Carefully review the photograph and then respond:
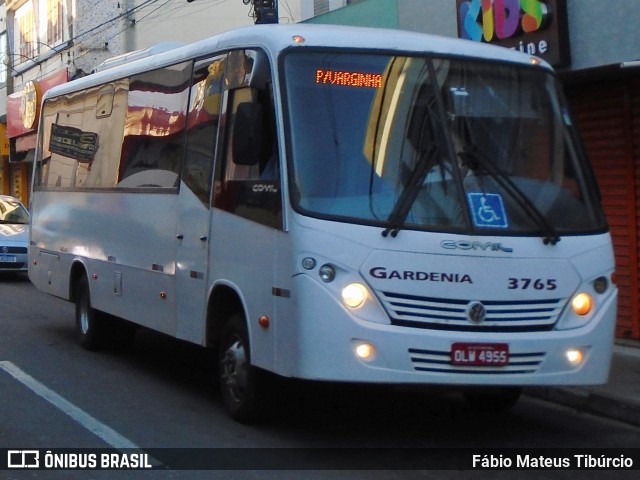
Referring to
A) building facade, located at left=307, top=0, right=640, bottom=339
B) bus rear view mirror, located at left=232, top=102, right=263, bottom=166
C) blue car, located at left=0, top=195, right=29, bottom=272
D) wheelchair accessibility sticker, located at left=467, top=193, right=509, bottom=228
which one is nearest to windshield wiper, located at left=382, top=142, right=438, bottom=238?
wheelchair accessibility sticker, located at left=467, top=193, right=509, bottom=228

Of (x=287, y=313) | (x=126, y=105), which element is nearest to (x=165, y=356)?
(x=126, y=105)

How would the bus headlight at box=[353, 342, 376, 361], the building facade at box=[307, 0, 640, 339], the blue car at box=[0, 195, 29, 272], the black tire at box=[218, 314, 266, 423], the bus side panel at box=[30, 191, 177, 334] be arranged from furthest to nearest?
the blue car at box=[0, 195, 29, 272] < the building facade at box=[307, 0, 640, 339] < the bus side panel at box=[30, 191, 177, 334] < the black tire at box=[218, 314, 266, 423] < the bus headlight at box=[353, 342, 376, 361]

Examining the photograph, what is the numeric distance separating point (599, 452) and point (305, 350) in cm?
→ 232

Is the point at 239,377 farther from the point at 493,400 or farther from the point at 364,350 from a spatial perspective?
the point at 493,400

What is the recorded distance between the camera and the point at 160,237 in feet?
32.8

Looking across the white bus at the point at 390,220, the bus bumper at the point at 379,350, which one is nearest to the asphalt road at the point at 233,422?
the white bus at the point at 390,220

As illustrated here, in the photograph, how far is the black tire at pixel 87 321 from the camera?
12.1 m

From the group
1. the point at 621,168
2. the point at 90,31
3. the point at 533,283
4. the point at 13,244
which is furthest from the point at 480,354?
the point at 90,31

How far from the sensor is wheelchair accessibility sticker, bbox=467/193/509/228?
7.54 meters

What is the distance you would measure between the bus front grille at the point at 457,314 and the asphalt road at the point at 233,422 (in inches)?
37.4

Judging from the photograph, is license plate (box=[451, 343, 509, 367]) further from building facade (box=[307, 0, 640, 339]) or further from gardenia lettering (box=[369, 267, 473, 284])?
building facade (box=[307, 0, 640, 339])

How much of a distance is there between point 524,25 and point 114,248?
5.35 m

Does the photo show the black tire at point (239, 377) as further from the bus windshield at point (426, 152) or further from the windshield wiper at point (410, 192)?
the windshield wiper at point (410, 192)

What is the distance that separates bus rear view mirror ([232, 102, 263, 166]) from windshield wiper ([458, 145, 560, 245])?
1.42 metres
